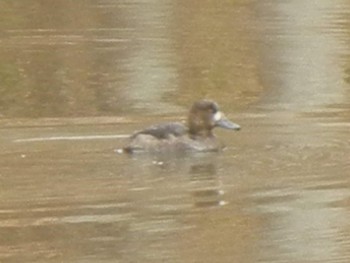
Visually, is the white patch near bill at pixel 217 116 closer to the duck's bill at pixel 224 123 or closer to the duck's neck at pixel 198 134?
the duck's bill at pixel 224 123

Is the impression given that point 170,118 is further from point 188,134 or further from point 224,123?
point 188,134

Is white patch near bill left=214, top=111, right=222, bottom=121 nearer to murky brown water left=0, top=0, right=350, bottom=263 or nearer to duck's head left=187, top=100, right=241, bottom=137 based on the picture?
duck's head left=187, top=100, right=241, bottom=137

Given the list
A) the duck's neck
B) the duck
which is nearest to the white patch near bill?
the duck

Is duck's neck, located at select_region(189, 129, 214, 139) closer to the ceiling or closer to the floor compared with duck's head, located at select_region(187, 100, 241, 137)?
closer to the floor

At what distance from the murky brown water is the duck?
112mm

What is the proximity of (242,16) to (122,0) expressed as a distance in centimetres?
175

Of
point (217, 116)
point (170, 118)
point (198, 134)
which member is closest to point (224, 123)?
point (217, 116)

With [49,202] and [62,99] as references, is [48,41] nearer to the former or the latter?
[62,99]

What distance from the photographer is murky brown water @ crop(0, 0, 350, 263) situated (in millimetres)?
8773

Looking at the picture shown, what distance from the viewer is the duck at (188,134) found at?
10.8 metres

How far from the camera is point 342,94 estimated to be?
13391 millimetres

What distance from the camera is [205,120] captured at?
1134 cm

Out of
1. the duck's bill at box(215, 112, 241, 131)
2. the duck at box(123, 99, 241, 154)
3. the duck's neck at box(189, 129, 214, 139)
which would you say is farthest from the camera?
the duck's bill at box(215, 112, 241, 131)

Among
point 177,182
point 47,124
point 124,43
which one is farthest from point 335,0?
point 177,182
